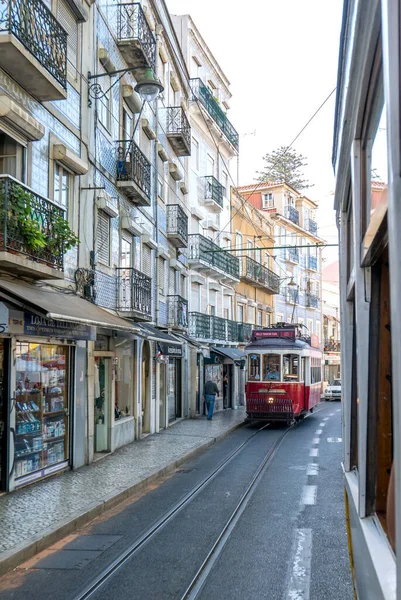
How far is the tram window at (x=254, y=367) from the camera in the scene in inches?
839

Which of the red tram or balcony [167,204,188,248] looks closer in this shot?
the red tram

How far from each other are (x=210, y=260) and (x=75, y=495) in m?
19.6

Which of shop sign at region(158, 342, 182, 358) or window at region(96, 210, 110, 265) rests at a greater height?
window at region(96, 210, 110, 265)

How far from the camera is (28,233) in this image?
934cm

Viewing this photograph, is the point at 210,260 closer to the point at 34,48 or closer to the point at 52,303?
the point at 52,303

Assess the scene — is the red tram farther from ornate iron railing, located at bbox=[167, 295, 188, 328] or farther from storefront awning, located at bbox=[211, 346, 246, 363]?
storefront awning, located at bbox=[211, 346, 246, 363]

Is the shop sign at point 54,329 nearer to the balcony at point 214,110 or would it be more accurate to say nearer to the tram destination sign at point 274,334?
the tram destination sign at point 274,334

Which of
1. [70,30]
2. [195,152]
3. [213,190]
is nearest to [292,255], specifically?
[213,190]

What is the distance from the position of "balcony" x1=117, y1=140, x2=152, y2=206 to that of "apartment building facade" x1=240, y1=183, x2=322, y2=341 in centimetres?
2783

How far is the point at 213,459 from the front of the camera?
1380 centimetres

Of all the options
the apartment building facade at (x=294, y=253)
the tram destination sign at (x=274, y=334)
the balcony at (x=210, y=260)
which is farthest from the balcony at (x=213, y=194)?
the apartment building facade at (x=294, y=253)

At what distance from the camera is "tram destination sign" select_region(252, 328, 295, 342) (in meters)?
21.7

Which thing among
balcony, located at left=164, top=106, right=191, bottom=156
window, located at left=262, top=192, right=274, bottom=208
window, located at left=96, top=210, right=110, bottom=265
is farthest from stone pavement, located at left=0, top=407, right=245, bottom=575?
window, located at left=262, top=192, right=274, bottom=208

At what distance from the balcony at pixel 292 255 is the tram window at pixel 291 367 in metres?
26.7
